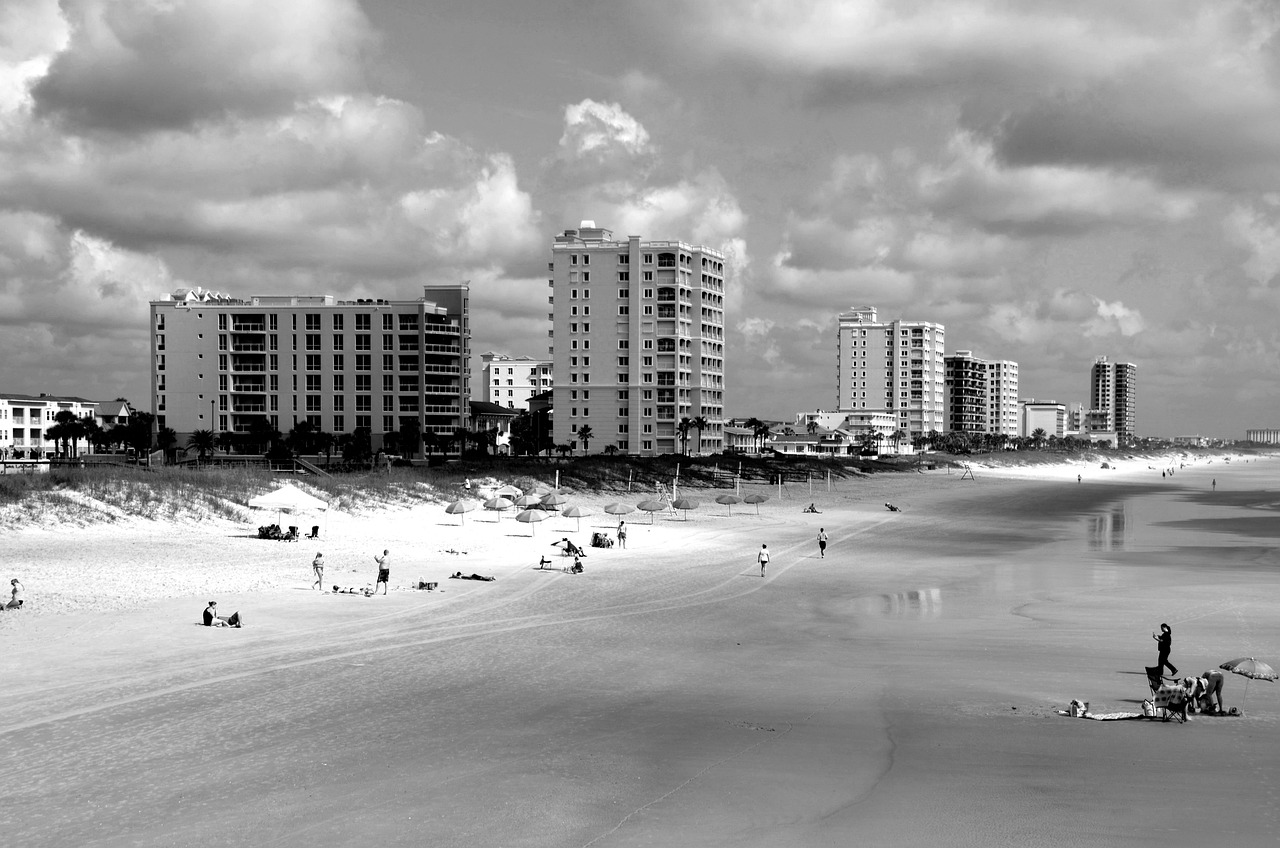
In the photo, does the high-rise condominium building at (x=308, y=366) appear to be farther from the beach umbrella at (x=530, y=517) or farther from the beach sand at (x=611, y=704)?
the beach sand at (x=611, y=704)

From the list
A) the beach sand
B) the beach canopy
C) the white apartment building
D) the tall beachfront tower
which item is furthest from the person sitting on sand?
the white apartment building

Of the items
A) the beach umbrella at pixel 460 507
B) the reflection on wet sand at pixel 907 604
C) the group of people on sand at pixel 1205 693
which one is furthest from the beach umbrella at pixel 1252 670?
the beach umbrella at pixel 460 507

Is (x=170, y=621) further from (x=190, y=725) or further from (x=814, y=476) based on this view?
(x=814, y=476)

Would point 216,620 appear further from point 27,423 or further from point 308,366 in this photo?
point 27,423

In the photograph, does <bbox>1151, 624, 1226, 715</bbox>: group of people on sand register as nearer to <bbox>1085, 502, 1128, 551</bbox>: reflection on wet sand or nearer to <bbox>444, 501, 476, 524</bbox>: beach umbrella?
<bbox>1085, 502, 1128, 551</bbox>: reflection on wet sand

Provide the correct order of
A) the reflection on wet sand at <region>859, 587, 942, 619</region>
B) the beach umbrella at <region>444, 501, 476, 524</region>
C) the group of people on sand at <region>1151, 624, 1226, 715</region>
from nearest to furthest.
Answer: the group of people on sand at <region>1151, 624, 1226, 715</region> < the reflection on wet sand at <region>859, 587, 942, 619</region> < the beach umbrella at <region>444, 501, 476, 524</region>
